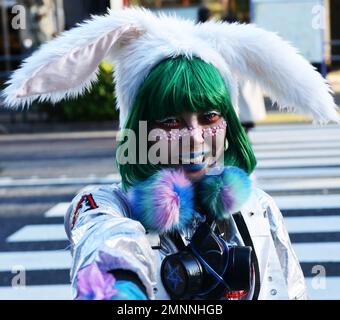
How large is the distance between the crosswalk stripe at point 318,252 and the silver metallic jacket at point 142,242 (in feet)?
11.9

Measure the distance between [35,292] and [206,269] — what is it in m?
3.46

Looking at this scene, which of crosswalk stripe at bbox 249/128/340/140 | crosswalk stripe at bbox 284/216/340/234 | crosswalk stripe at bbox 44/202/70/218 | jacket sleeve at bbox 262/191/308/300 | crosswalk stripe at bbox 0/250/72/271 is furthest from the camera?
crosswalk stripe at bbox 249/128/340/140

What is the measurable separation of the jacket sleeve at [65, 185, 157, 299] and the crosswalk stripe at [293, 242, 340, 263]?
397 cm

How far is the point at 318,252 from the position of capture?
19.1 ft

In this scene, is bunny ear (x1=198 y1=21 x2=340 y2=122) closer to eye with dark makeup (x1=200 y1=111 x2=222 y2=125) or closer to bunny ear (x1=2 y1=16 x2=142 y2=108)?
eye with dark makeup (x1=200 y1=111 x2=222 y2=125)

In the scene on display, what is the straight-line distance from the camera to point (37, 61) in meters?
1.86

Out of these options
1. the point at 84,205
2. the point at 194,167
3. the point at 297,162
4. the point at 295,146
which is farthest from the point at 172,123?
the point at 295,146

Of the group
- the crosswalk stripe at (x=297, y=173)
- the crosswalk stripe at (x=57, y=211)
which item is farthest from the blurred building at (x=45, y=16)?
the crosswalk stripe at (x=57, y=211)

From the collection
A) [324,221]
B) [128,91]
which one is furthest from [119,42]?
[324,221]

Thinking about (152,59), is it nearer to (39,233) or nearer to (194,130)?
(194,130)

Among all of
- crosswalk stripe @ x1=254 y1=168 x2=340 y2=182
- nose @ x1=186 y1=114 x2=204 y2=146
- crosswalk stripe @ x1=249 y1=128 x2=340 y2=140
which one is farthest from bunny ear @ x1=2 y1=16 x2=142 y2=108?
crosswalk stripe @ x1=249 y1=128 x2=340 y2=140

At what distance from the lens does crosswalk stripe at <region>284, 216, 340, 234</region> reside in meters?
6.46

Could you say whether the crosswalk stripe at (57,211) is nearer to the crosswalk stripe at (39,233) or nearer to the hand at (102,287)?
the crosswalk stripe at (39,233)

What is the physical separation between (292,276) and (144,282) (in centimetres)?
61
